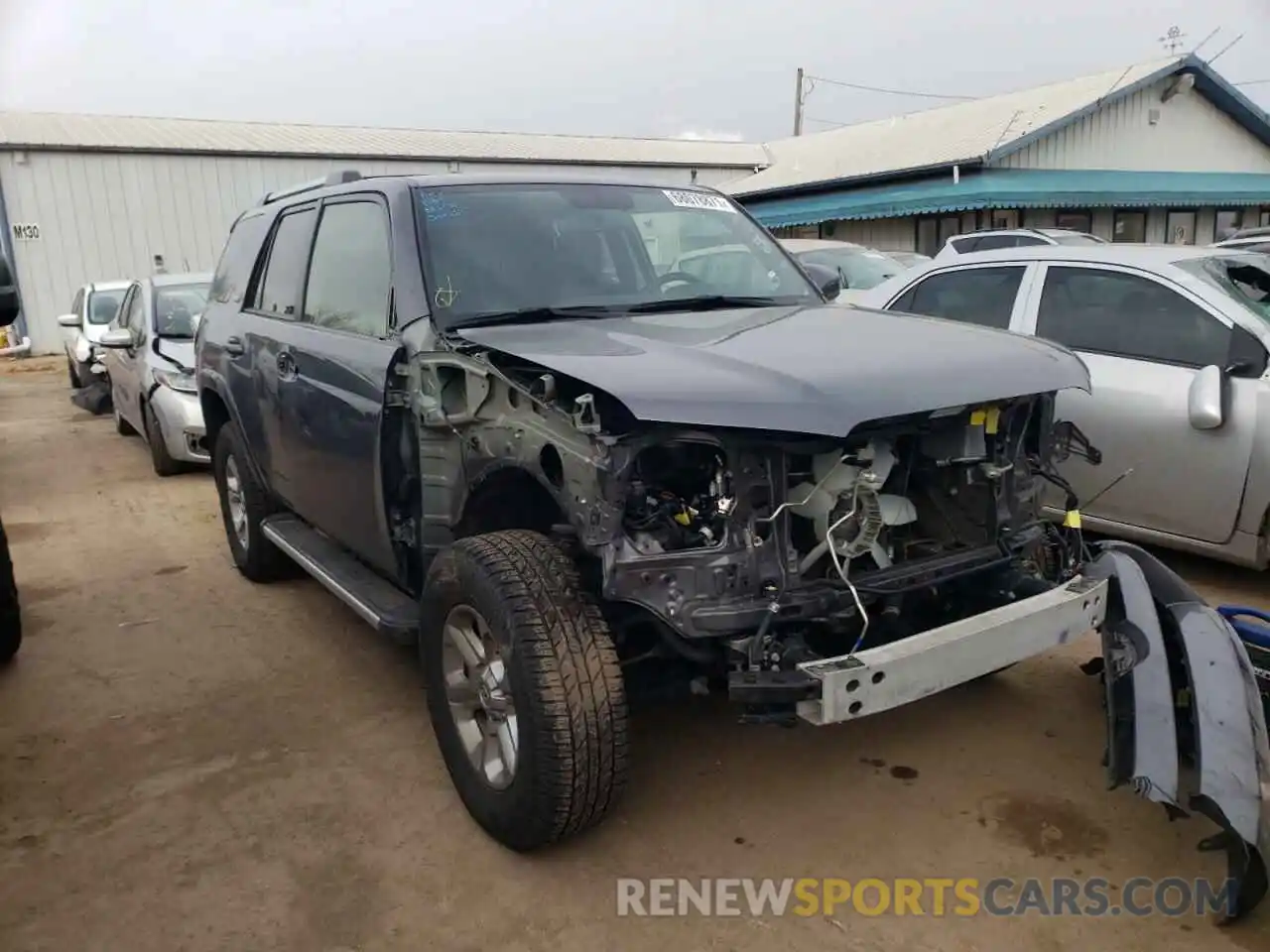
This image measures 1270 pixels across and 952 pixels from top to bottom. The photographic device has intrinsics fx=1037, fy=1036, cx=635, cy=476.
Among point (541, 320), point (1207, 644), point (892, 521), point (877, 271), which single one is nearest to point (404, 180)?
point (541, 320)

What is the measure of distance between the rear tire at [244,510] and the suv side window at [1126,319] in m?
4.25

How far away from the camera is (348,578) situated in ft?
13.6

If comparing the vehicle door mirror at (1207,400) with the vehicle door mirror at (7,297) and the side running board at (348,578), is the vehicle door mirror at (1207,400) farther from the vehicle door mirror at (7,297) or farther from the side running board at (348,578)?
the vehicle door mirror at (7,297)

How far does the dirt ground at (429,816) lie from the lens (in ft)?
9.05

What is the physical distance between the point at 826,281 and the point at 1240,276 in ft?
8.02

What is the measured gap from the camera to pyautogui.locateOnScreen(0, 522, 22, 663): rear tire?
455cm

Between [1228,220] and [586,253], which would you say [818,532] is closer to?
[586,253]

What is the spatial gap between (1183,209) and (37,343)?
2573cm

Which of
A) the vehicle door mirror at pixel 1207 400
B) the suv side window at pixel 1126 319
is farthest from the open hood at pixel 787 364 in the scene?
the suv side window at pixel 1126 319

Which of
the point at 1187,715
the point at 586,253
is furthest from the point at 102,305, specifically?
the point at 1187,715

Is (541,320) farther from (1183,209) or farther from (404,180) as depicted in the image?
(1183,209)

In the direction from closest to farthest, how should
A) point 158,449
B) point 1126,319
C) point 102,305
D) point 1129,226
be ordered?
1. point 1126,319
2. point 158,449
3. point 102,305
4. point 1129,226

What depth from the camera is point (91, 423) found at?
12.4 metres

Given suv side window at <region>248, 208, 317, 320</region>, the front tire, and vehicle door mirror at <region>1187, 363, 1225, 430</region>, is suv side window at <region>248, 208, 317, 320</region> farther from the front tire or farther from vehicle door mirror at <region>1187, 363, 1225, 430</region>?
vehicle door mirror at <region>1187, 363, 1225, 430</region>
